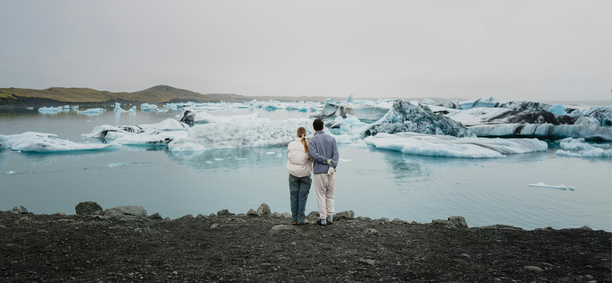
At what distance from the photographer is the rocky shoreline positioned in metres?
2.50

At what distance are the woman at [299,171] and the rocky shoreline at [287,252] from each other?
0.84 ft

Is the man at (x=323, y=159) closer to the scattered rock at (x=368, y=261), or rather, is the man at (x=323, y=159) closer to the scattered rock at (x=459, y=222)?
the scattered rock at (x=368, y=261)

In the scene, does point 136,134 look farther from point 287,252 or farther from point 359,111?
point 359,111

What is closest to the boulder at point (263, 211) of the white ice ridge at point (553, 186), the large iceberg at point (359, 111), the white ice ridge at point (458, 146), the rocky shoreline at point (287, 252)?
the rocky shoreline at point (287, 252)

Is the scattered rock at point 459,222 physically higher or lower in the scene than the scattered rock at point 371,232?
lower

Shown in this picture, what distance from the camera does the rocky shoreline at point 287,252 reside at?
8.21ft

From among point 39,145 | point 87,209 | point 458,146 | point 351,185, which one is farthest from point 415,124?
point 39,145

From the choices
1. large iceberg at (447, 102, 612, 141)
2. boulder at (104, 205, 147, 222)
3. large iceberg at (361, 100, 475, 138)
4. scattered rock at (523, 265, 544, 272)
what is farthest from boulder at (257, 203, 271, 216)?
large iceberg at (447, 102, 612, 141)

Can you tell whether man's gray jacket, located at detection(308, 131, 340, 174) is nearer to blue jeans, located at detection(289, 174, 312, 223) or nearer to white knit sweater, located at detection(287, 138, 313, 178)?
white knit sweater, located at detection(287, 138, 313, 178)

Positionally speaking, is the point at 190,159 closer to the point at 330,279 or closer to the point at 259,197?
the point at 259,197

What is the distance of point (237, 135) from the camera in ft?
45.3

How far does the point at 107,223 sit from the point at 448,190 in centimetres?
640

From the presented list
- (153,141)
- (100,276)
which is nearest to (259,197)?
(100,276)

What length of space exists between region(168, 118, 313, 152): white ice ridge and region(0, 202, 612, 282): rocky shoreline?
29.3 ft
